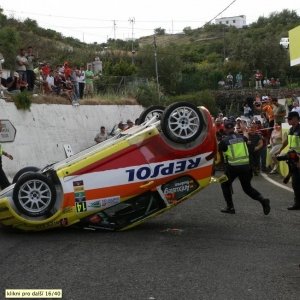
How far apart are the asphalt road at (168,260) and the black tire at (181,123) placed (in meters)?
1.39

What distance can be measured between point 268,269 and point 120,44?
77205 mm

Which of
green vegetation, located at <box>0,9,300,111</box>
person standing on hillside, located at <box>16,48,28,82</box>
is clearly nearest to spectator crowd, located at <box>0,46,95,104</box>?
person standing on hillside, located at <box>16,48,28,82</box>

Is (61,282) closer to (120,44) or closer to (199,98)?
(199,98)

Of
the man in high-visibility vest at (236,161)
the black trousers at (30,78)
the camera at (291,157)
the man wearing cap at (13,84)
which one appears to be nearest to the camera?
the man in high-visibility vest at (236,161)

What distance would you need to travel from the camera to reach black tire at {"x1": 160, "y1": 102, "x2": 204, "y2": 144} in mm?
8016

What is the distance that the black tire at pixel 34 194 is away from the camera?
307 inches

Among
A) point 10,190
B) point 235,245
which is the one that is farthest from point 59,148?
point 235,245

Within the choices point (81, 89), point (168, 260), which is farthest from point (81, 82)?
point (168, 260)

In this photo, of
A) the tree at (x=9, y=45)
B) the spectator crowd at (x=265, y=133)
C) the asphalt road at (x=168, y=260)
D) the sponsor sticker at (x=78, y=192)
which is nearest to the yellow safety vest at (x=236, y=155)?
the asphalt road at (x=168, y=260)

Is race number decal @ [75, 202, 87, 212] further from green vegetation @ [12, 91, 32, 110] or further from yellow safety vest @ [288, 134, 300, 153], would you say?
green vegetation @ [12, 91, 32, 110]

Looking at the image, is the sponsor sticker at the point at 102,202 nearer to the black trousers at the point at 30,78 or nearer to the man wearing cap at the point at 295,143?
the man wearing cap at the point at 295,143

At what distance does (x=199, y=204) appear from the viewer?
10938 millimetres

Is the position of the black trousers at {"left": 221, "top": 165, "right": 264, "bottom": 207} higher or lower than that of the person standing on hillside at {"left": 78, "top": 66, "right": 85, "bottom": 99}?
lower

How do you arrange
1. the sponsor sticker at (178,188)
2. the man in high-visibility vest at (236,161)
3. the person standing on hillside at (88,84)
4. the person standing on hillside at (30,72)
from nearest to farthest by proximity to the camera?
1. the sponsor sticker at (178,188)
2. the man in high-visibility vest at (236,161)
3. the person standing on hillside at (30,72)
4. the person standing on hillside at (88,84)
